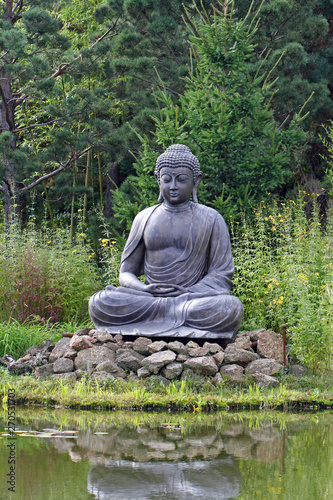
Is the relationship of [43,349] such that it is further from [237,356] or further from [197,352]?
[237,356]

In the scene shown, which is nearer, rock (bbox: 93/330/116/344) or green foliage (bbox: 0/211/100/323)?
rock (bbox: 93/330/116/344)

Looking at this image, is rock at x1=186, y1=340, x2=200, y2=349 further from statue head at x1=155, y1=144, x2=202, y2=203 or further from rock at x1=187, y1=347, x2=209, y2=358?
statue head at x1=155, y1=144, x2=202, y2=203

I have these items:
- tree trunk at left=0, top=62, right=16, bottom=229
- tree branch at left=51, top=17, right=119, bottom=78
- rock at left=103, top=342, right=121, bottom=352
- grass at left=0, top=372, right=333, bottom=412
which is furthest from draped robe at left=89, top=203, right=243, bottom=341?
tree branch at left=51, top=17, right=119, bottom=78

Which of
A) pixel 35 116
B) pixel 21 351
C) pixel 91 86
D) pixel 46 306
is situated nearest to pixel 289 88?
pixel 91 86

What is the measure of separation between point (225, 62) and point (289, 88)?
378cm

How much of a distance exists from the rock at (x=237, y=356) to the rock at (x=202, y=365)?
0.82 ft

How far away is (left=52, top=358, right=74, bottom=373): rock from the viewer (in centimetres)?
732

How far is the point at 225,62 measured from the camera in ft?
36.5

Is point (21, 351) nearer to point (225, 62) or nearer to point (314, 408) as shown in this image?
point (314, 408)

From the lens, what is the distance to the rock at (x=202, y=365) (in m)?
7.02

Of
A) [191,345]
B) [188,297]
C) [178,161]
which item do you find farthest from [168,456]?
[178,161]

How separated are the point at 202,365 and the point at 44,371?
67.5 inches

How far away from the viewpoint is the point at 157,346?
727 centimetres

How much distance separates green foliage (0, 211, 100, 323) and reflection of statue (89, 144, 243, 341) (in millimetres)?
1876
